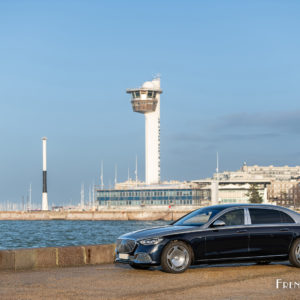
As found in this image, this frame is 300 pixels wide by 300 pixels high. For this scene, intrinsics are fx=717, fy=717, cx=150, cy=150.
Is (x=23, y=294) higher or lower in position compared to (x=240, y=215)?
lower

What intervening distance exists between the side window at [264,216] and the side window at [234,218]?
0.77 ft

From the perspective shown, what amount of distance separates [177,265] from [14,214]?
18011 centimetres

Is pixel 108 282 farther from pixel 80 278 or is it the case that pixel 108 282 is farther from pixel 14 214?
pixel 14 214

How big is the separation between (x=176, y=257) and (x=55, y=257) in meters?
3.17

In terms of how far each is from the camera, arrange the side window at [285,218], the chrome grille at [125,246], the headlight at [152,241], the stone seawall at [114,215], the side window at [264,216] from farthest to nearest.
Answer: the stone seawall at [114,215] < the side window at [285,218] < the side window at [264,216] < the chrome grille at [125,246] < the headlight at [152,241]

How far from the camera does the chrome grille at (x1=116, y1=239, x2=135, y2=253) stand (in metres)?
14.6

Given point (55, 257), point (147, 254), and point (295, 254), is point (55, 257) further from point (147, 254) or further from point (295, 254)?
point (295, 254)

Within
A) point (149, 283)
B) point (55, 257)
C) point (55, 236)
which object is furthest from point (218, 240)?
point (55, 236)

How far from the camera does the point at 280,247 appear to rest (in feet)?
50.0

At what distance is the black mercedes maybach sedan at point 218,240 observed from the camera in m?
14.4

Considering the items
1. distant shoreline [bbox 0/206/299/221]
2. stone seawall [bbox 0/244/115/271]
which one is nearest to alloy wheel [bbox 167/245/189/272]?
stone seawall [bbox 0/244/115/271]

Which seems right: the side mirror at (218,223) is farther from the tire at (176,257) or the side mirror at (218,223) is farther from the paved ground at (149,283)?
the paved ground at (149,283)

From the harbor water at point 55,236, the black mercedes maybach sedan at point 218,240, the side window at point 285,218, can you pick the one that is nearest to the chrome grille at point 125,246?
the black mercedes maybach sedan at point 218,240

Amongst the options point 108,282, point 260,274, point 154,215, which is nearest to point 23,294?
point 108,282
